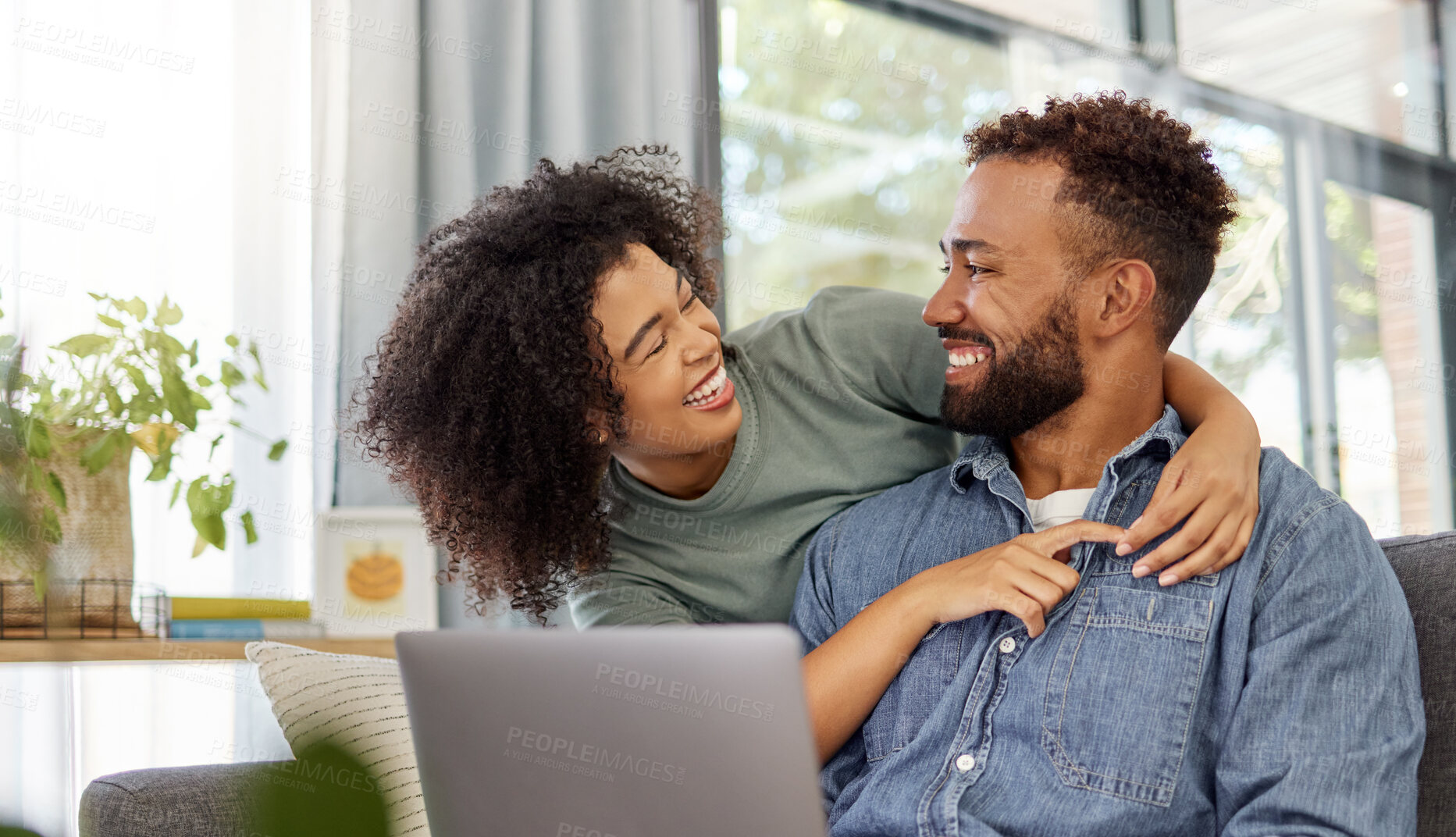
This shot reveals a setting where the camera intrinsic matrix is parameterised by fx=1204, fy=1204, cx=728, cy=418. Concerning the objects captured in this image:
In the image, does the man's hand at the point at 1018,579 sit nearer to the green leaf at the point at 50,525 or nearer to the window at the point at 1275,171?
the green leaf at the point at 50,525

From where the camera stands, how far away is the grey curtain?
243 centimetres

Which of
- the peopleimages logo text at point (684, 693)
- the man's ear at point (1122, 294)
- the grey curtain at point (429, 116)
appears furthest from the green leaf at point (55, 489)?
the man's ear at point (1122, 294)

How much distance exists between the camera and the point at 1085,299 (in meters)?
1.43

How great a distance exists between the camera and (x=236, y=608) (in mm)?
1927

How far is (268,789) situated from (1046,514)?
107 cm

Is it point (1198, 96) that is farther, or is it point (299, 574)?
point (1198, 96)

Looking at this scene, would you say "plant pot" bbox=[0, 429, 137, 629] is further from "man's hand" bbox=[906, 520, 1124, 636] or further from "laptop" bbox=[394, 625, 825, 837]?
"man's hand" bbox=[906, 520, 1124, 636]

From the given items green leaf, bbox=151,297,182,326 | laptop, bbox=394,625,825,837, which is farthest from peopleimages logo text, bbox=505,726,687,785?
green leaf, bbox=151,297,182,326

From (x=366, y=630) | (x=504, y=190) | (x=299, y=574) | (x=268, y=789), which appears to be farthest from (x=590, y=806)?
(x=299, y=574)

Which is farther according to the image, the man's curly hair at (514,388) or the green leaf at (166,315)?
the green leaf at (166,315)

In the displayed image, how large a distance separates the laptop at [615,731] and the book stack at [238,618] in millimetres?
944

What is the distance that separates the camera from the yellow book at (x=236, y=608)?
1872mm

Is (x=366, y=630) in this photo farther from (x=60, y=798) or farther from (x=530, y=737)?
(x=530, y=737)

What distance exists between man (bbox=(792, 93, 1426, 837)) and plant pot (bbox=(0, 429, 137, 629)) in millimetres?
1023
